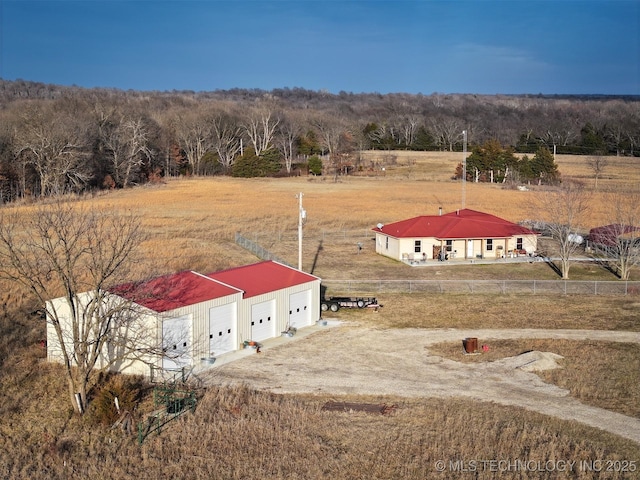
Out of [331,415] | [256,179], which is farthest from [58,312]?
[256,179]

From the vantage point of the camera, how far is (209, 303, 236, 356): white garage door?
92.4 ft

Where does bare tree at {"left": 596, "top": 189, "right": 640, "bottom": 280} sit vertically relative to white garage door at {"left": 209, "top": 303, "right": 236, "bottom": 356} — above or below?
above

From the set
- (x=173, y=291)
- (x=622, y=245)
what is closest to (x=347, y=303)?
(x=173, y=291)

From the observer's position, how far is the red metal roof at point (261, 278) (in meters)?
30.7

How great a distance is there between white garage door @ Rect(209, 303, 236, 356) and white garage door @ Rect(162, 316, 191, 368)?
1119 mm

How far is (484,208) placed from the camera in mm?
79375

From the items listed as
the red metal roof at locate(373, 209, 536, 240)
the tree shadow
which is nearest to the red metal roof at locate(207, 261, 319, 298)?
the red metal roof at locate(373, 209, 536, 240)

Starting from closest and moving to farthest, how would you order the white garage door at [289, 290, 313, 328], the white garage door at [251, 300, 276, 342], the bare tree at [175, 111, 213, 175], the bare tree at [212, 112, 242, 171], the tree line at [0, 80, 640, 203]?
1. the white garage door at [251, 300, 276, 342]
2. the white garage door at [289, 290, 313, 328]
3. the tree line at [0, 80, 640, 203]
4. the bare tree at [175, 111, 213, 175]
5. the bare tree at [212, 112, 242, 171]

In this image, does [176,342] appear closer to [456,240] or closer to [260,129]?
[456,240]

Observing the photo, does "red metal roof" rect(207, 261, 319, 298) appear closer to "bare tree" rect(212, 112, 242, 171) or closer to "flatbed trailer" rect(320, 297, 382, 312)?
"flatbed trailer" rect(320, 297, 382, 312)

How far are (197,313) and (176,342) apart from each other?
1.37m

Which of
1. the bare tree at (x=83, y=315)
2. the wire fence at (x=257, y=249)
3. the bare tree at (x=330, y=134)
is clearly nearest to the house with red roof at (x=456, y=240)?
the wire fence at (x=257, y=249)

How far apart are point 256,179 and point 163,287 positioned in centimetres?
8958

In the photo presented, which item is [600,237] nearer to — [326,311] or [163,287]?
[326,311]
